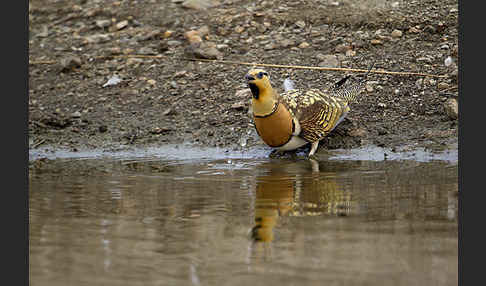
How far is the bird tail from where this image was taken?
8.02 m

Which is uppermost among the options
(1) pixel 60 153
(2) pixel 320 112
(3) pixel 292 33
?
(3) pixel 292 33

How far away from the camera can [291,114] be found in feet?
24.3

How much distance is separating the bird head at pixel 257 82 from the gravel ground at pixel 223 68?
998 millimetres

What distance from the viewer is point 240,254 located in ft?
13.8

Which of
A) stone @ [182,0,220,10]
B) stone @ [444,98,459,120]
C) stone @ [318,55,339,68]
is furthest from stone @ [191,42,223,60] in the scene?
stone @ [444,98,459,120]

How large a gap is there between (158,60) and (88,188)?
12.1ft

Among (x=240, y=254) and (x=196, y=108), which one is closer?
(x=240, y=254)

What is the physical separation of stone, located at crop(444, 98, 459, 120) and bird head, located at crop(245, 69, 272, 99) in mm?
2061

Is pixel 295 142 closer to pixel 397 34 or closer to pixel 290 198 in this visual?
pixel 290 198

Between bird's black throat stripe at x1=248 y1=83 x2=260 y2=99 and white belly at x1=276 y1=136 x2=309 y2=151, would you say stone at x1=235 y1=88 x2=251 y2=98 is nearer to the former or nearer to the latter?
white belly at x1=276 y1=136 x2=309 y2=151

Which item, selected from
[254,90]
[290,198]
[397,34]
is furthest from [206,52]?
[290,198]

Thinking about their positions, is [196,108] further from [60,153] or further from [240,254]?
[240,254]

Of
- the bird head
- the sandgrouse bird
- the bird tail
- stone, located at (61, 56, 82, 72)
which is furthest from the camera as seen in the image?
stone, located at (61, 56, 82, 72)

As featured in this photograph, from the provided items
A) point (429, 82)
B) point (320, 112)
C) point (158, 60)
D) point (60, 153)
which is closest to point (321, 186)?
Answer: point (320, 112)
